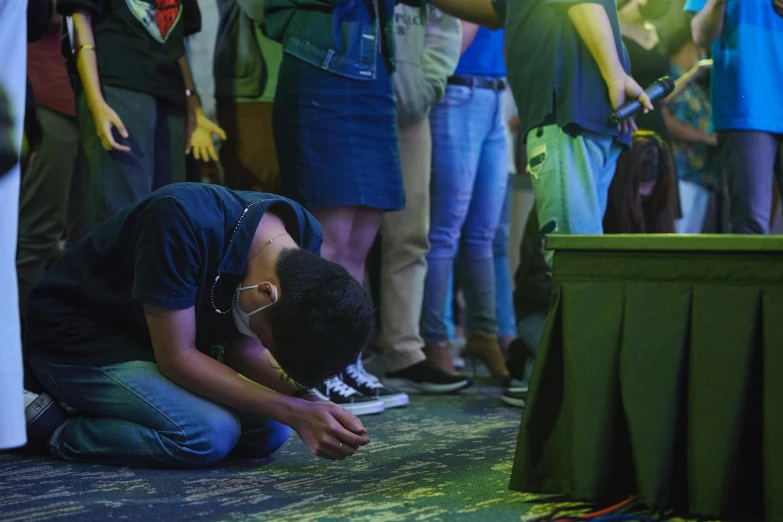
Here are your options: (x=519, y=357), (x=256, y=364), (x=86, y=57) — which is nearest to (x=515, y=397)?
(x=519, y=357)

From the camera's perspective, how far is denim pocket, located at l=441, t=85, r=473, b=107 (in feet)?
9.66

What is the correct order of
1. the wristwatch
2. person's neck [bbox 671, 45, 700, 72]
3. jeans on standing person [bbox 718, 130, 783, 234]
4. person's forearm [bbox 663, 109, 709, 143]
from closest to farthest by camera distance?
the wristwatch < jeans on standing person [bbox 718, 130, 783, 234] < person's neck [bbox 671, 45, 700, 72] < person's forearm [bbox 663, 109, 709, 143]

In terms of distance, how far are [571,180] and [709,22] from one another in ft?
2.29

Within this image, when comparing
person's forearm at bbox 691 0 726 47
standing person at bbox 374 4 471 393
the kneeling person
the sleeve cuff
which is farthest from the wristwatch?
person's forearm at bbox 691 0 726 47

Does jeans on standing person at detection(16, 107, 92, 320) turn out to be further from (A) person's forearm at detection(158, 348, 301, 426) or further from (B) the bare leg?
(A) person's forearm at detection(158, 348, 301, 426)

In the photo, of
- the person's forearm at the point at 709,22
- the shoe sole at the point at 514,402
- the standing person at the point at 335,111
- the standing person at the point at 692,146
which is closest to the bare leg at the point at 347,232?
the standing person at the point at 335,111

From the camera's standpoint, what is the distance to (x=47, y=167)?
2.56m

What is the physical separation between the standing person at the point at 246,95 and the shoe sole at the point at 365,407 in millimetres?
779

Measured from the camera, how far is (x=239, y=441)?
5.75 ft

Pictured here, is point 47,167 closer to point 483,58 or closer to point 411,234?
point 411,234

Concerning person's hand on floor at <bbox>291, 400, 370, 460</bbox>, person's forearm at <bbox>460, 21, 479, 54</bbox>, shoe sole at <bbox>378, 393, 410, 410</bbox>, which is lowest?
shoe sole at <bbox>378, 393, 410, 410</bbox>

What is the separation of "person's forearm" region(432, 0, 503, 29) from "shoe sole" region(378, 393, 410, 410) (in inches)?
40.3

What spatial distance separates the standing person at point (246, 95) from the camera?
8.98ft

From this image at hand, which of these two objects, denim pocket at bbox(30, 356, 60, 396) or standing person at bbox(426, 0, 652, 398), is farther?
standing person at bbox(426, 0, 652, 398)
